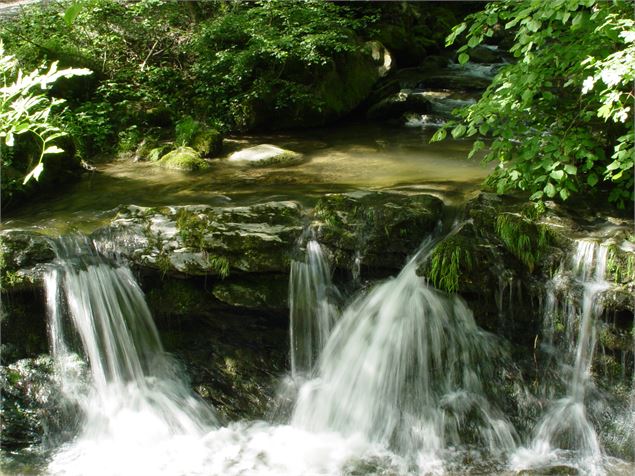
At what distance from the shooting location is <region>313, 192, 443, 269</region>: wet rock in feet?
17.2

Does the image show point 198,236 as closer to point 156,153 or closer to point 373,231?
point 373,231

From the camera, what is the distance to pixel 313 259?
5.27m

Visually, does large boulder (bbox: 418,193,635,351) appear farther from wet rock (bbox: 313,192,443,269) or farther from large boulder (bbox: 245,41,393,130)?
large boulder (bbox: 245,41,393,130)

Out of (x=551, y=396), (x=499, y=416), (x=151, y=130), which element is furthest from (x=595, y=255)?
(x=151, y=130)

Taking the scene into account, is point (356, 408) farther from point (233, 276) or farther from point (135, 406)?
point (135, 406)

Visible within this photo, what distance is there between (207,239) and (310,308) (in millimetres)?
1120

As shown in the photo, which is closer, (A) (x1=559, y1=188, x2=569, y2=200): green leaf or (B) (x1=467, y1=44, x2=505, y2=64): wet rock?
(A) (x1=559, y1=188, x2=569, y2=200): green leaf

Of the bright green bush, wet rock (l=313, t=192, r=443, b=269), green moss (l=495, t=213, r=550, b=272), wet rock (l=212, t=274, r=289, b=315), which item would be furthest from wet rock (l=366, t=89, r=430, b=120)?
wet rock (l=212, t=274, r=289, b=315)

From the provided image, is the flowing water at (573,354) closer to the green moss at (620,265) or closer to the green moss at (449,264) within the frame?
the green moss at (620,265)

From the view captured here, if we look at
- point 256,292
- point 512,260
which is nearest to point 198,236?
point 256,292

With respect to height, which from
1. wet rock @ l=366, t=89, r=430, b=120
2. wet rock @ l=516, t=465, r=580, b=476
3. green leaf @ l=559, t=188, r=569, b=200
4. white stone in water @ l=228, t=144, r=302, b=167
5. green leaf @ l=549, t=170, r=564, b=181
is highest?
wet rock @ l=366, t=89, r=430, b=120

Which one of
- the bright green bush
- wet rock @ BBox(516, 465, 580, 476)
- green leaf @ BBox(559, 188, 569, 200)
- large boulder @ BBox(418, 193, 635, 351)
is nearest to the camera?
wet rock @ BBox(516, 465, 580, 476)

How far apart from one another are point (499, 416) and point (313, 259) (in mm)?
2047

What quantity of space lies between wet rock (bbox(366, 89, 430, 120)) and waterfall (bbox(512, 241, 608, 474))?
281 inches
